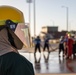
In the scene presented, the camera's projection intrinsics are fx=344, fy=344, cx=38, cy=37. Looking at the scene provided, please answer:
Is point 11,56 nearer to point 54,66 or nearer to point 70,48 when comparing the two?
point 54,66

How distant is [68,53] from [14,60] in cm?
2006

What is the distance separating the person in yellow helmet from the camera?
218 centimetres

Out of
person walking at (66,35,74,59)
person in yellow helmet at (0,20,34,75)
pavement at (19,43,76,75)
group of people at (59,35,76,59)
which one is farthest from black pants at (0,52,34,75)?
person walking at (66,35,74,59)

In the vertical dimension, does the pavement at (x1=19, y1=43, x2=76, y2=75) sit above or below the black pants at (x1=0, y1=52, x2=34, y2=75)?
below

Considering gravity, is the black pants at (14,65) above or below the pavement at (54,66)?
above

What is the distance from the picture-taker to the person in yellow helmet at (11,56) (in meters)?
2.18

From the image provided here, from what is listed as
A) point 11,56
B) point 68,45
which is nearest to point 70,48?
point 68,45

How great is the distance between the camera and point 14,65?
2174 millimetres

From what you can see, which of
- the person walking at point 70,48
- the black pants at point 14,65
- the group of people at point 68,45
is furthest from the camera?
the person walking at point 70,48

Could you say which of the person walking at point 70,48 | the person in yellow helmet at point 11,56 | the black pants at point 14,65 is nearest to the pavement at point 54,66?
the person walking at point 70,48

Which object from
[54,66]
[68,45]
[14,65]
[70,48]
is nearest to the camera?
[14,65]

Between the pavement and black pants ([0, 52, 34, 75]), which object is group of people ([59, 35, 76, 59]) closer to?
the pavement

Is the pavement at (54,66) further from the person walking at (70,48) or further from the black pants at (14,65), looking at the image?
the black pants at (14,65)

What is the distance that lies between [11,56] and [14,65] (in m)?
0.08
